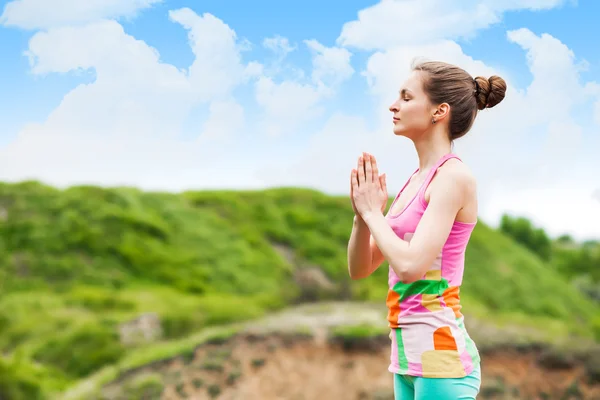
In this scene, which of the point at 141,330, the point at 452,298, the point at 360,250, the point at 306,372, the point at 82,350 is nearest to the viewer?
the point at 452,298

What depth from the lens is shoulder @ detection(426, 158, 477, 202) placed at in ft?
6.84

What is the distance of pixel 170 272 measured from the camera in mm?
11102

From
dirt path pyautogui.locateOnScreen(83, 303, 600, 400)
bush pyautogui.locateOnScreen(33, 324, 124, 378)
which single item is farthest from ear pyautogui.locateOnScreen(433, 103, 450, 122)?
bush pyautogui.locateOnScreen(33, 324, 124, 378)

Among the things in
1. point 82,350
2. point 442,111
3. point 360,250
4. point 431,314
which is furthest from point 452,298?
point 82,350

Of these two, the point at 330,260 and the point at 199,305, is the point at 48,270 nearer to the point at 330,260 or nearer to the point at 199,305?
the point at 199,305

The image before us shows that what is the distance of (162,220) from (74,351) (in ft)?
13.3

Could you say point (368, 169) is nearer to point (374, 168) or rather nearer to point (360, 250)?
point (374, 168)

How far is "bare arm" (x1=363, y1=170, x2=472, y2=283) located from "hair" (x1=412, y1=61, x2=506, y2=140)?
0.76ft

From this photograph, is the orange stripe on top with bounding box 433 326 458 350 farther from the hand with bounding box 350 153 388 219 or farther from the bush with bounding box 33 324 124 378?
the bush with bounding box 33 324 124 378

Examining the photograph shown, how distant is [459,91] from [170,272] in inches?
369

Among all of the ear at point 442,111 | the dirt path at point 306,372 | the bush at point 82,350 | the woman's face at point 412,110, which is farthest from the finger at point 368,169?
the bush at point 82,350

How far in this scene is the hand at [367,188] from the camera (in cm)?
216

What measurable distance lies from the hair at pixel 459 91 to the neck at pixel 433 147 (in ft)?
0.14

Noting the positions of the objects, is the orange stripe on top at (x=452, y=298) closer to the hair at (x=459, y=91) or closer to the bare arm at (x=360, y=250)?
the bare arm at (x=360, y=250)
